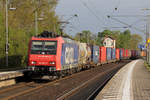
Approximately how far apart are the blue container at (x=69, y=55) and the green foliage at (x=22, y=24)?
11.5m

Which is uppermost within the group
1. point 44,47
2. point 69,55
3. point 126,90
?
point 44,47

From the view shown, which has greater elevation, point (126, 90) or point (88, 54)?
point (88, 54)

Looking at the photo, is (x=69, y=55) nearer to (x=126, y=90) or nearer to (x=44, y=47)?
(x=44, y=47)

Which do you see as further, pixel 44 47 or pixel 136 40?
pixel 136 40

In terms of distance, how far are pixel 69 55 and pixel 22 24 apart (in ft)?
83.9

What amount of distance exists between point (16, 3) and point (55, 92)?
1297 inches

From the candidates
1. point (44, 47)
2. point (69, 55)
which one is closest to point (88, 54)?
point (69, 55)

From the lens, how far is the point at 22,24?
149ft

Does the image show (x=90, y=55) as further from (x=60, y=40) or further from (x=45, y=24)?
(x=45, y=24)

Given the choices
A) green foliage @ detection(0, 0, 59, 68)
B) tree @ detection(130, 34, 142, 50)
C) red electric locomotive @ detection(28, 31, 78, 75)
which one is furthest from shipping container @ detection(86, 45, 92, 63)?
tree @ detection(130, 34, 142, 50)

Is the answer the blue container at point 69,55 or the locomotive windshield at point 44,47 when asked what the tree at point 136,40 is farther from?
the locomotive windshield at point 44,47

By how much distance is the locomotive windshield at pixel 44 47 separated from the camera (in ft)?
60.5

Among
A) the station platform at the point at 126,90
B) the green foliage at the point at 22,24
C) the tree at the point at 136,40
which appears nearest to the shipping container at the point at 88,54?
the green foliage at the point at 22,24

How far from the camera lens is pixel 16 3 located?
146 feet
